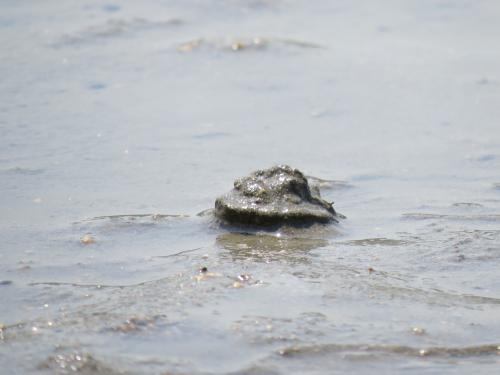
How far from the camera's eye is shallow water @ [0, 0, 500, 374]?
3447 millimetres

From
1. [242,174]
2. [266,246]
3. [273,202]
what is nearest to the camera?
[266,246]

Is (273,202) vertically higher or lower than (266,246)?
higher

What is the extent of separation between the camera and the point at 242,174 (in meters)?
5.44

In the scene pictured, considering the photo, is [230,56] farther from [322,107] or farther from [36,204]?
[36,204]

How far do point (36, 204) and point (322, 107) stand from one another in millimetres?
2378

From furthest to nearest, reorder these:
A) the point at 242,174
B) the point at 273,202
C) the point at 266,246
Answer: the point at 242,174, the point at 273,202, the point at 266,246

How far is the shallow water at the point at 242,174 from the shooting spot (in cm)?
345

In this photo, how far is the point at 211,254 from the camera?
14.0ft

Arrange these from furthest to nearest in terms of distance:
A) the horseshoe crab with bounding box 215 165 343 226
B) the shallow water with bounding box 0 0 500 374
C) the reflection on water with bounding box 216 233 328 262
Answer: the horseshoe crab with bounding box 215 165 343 226 → the reflection on water with bounding box 216 233 328 262 → the shallow water with bounding box 0 0 500 374

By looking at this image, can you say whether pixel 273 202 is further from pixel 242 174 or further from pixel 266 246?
pixel 242 174

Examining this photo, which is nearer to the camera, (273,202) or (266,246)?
(266,246)

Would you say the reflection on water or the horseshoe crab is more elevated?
the horseshoe crab

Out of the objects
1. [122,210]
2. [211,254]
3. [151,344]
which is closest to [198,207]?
[122,210]

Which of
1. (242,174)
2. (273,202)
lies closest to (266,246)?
(273,202)
